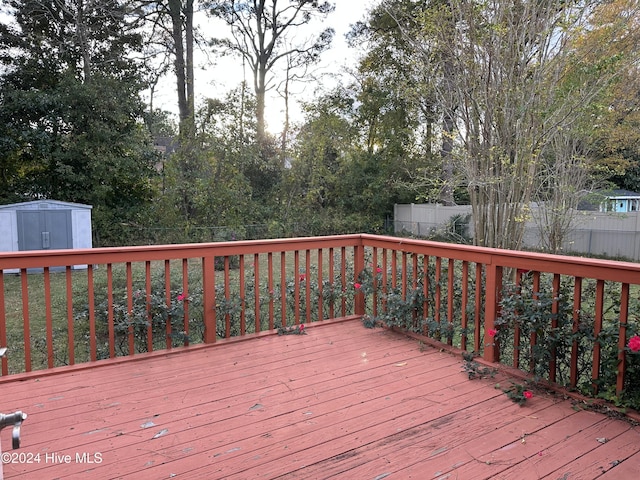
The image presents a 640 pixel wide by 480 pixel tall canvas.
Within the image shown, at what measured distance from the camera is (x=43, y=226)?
7.70 m

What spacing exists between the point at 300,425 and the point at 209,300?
4.60 feet

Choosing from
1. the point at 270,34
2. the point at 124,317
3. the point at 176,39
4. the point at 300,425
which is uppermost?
the point at 270,34

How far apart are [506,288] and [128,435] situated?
222 centimetres

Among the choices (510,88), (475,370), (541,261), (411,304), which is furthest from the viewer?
(510,88)

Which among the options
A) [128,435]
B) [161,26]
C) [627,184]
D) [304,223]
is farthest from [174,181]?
[627,184]

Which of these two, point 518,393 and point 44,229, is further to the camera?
point 44,229

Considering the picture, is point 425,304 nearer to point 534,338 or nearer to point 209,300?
point 534,338

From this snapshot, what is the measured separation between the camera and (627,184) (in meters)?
17.0

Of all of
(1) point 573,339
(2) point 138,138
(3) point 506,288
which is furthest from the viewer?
(2) point 138,138

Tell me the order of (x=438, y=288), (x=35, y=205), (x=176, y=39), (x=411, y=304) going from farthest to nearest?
(x=176, y=39)
(x=35, y=205)
(x=411, y=304)
(x=438, y=288)

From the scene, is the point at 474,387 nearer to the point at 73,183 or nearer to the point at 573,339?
the point at 573,339

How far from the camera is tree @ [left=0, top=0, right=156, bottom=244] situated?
9.37 metres

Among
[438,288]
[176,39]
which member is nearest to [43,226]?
[438,288]

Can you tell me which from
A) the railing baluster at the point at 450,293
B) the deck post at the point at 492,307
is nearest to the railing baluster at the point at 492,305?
the deck post at the point at 492,307
